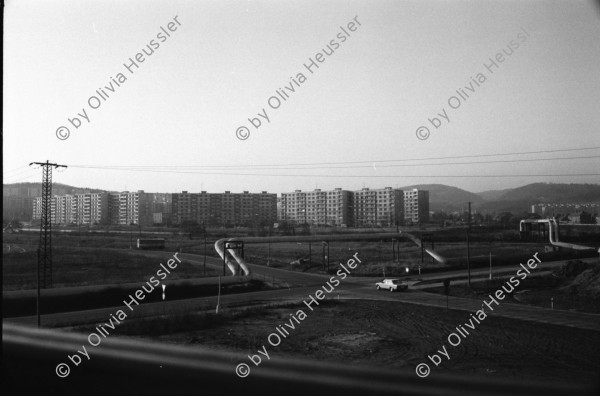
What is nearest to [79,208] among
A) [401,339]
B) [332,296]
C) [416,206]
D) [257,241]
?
[257,241]

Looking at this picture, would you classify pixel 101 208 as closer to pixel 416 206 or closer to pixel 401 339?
pixel 416 206

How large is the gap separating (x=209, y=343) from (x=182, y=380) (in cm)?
629

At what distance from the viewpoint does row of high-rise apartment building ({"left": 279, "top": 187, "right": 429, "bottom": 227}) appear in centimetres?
6425

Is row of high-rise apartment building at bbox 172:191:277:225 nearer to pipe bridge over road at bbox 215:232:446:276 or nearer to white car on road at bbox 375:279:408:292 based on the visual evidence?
pipe bridge over road at bbox 215:232:446:276

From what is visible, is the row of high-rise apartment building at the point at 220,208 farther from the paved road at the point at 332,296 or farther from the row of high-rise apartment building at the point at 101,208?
the paved road at the point at 332,296

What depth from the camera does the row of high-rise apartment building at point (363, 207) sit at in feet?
211

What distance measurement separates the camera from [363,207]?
66.8 metres

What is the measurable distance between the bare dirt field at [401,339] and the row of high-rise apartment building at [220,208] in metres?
44.9

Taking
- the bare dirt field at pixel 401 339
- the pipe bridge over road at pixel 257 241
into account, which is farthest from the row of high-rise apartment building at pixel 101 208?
the bare dirt field at pixel 401 339

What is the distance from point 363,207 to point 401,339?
58.3 metres

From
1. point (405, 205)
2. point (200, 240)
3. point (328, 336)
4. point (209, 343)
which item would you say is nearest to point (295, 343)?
point (328, 336)

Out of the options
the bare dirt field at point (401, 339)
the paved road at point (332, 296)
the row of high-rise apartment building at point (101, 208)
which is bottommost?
the paved road at point (332, 296)

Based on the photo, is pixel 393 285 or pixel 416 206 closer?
pixel 393 285

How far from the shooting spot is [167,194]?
58.8 meters
